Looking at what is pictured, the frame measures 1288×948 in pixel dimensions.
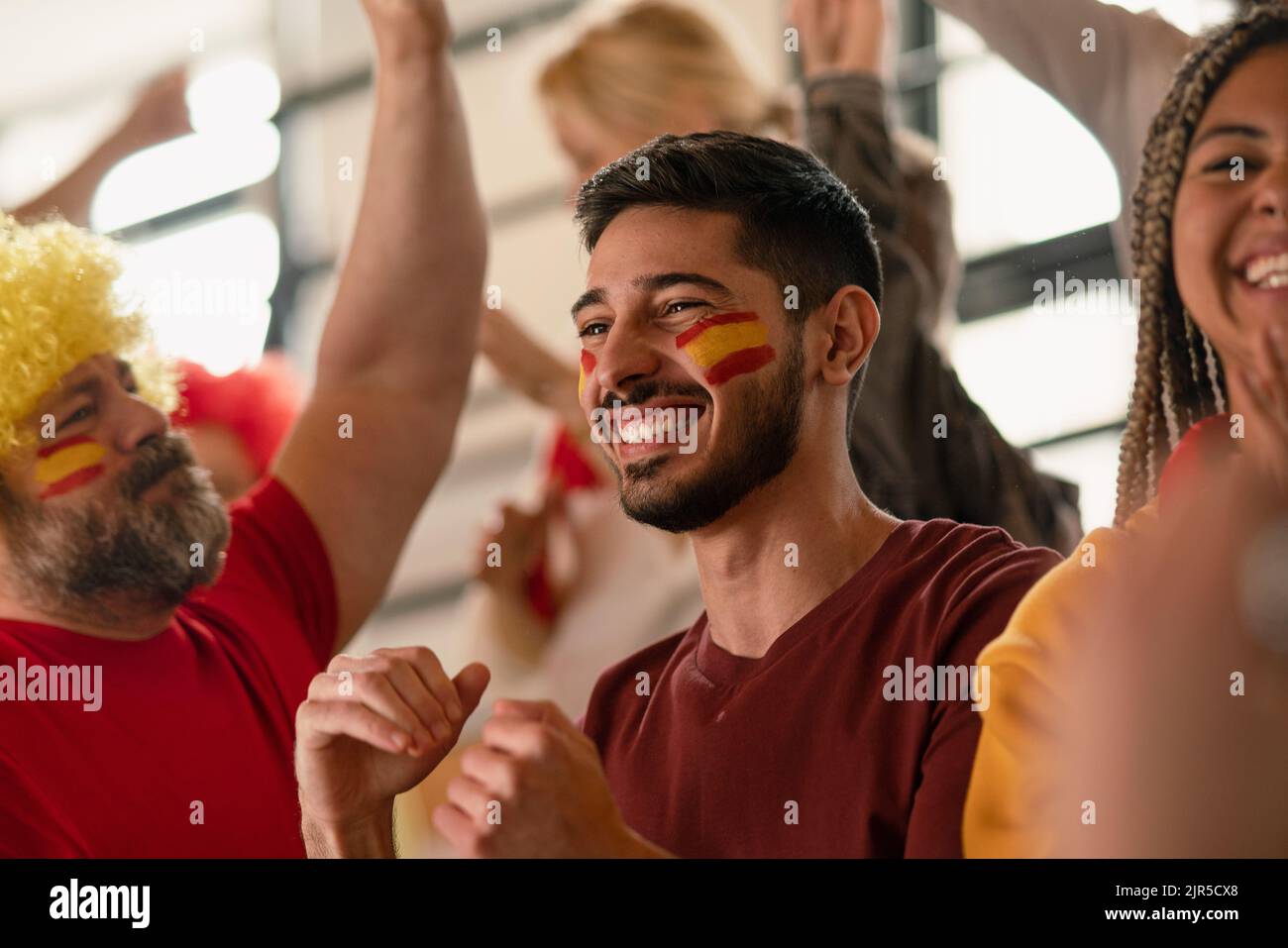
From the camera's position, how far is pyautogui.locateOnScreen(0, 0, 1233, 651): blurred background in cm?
155

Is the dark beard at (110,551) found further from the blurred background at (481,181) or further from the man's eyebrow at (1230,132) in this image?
the man's eyebrow at (1230,132)

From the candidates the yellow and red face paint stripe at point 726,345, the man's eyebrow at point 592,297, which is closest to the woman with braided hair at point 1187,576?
the yellow and red face paint stripe at point 726,345

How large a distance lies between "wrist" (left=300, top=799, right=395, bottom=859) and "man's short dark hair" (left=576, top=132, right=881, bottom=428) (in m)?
0.45

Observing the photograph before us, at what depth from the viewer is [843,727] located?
3.80 feet

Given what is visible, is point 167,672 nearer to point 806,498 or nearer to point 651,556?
point 806,498

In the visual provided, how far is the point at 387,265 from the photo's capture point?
163 centimetres

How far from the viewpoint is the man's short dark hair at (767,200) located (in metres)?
1.25

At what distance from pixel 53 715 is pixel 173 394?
1.14ft

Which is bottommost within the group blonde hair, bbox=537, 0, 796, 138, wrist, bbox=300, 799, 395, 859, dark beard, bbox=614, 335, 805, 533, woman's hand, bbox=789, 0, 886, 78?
wrist, bbox=300, 799, 395, 859

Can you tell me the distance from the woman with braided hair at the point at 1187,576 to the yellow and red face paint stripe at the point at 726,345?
0.80ft

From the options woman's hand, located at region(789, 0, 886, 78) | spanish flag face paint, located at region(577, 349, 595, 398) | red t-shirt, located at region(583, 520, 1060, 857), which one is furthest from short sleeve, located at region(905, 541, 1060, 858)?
woman's hand, located at region(789, 0, 886, 78)

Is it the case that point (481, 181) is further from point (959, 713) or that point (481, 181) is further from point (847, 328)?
point (959, 713)

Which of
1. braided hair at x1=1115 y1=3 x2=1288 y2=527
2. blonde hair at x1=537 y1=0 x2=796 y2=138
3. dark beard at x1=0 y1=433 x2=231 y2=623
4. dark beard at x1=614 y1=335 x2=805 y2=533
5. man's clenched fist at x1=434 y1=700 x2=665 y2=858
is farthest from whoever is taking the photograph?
blonde hair at x1=537 y1=0 x2=796 y2=138

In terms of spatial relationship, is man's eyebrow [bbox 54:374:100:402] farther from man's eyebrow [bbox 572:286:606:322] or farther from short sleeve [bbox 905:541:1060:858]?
short sleeve [bbox 905:541:1060:858]
